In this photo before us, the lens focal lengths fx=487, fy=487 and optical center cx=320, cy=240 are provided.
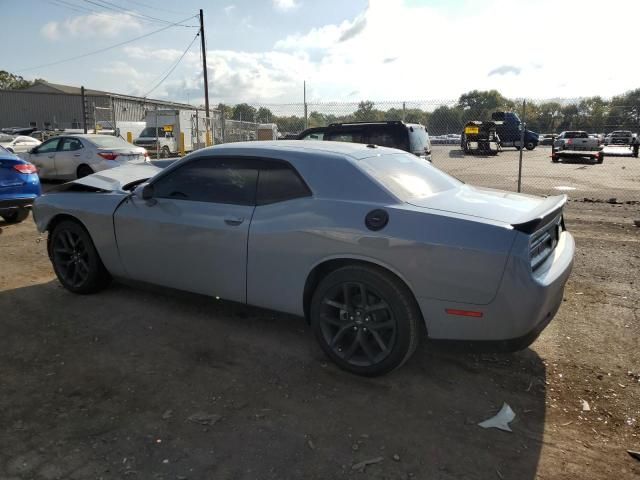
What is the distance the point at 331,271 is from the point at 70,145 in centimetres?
1196

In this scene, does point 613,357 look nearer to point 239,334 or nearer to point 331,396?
point 331,396

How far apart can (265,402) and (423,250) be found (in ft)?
4.41

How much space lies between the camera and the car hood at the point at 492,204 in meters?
3.05

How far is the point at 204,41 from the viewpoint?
26.0 metres

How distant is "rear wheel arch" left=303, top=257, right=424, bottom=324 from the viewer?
3082 mm

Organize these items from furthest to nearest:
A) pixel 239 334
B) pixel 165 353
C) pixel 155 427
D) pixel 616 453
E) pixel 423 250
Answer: pixel 239 334
pixel 165 353
pixel 423 250
pixel 155 427
pixel 616 453

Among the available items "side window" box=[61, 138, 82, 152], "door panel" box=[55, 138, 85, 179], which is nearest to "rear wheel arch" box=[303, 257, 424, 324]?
"door panel" box=[55, 138, 85, 179]

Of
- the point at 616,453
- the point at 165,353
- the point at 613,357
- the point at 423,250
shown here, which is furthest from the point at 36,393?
the point at 613,357

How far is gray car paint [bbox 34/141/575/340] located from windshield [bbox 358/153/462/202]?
0.08 metres

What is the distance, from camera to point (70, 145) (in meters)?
12.9

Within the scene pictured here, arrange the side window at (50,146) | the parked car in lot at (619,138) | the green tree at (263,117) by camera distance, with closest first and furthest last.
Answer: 1. the side window at (50,146)
2. the green tree at (263,117)
3. the parked car in lot at (619,138)

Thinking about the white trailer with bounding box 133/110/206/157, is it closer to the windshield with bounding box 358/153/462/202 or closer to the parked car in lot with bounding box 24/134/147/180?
the parked car in lot with bounding box 24/134/147/180

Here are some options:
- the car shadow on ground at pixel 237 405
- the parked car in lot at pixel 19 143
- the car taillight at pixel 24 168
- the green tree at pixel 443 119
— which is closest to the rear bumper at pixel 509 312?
the car shadow on ground at pixel 237 405

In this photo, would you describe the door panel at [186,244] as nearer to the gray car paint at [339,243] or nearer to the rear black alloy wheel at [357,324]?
the gray car paint at [339,243]
